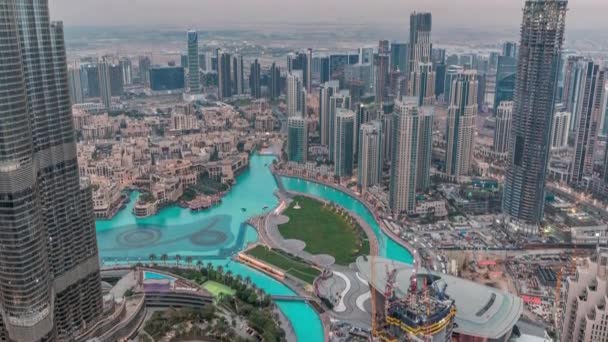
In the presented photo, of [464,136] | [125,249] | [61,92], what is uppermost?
[61,92]

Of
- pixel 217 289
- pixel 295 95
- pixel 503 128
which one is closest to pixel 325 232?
pixel 217 289

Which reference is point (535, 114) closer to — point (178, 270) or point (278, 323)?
point (278, 323)

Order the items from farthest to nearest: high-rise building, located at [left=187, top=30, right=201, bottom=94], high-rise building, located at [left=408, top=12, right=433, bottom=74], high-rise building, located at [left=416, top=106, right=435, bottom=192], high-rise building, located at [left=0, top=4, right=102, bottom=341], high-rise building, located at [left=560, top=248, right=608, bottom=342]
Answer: high-rise building, located at [left=187, top=30, right=201, bottom=94] < high-rise building, located at [left=408, top=12, right=433, bottom=74] < high-rise building, located at [left=416, top=106, right=435, bottom=192] < high-rise building, located at [left=560, top=248, right=608, bottom=342] < high-rise building, located at [left=0, top=4, right=102, bottom=341]

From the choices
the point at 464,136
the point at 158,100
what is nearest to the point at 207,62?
the point at 158,100

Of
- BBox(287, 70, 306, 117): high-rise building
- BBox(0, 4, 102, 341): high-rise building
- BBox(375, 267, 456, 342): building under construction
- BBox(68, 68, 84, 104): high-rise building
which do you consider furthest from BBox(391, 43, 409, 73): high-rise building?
BBox(375, 267, 456, 342): building under construction

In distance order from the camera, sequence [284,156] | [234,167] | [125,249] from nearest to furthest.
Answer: [125,249]
[234,167]
[284,156]

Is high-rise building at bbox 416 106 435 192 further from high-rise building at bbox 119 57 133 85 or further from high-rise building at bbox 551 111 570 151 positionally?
high-rise building at bbox 119 57 133 85
